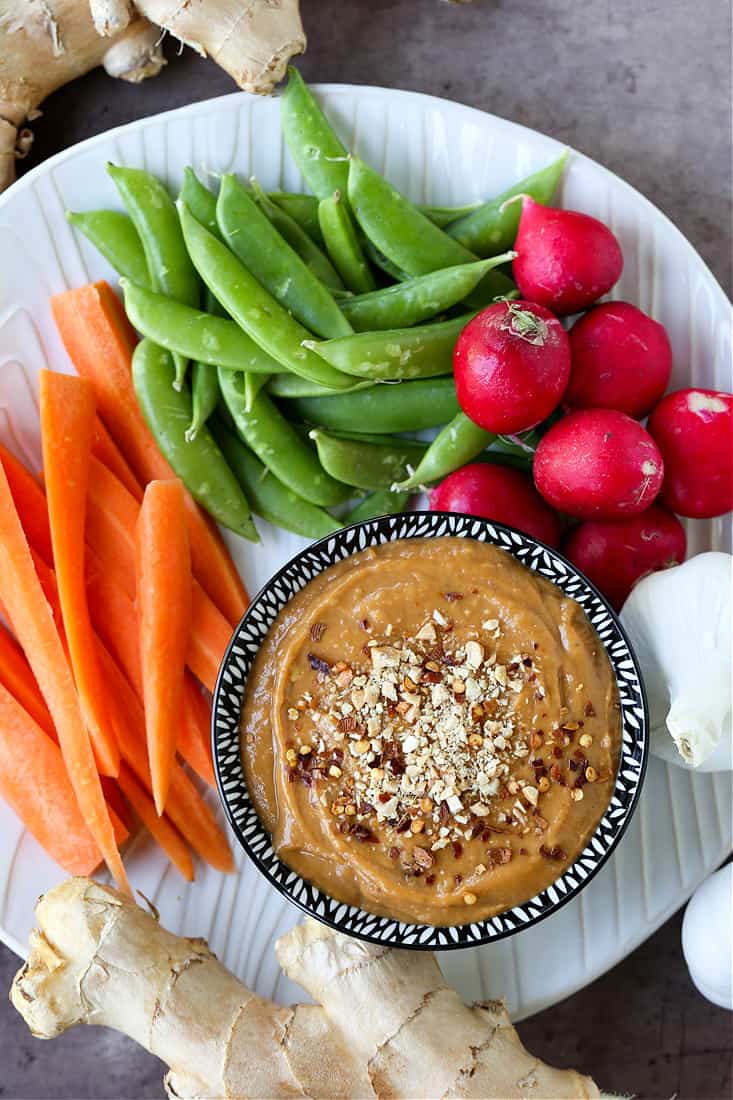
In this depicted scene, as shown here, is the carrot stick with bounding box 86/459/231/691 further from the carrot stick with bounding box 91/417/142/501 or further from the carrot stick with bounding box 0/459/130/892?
the carrot stick with bounding box 0/459/130/892

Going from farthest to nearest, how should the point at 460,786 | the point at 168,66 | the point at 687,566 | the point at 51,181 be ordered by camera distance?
the point at 168,66, the point at 51,181, the point at 687,566, the point at 460,786

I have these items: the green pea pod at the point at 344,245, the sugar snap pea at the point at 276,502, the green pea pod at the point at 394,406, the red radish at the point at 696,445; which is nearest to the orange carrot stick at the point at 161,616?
the sugar snap pea at the point at 276,502

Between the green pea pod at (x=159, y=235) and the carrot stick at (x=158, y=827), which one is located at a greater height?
the green pea pod at (x=159, y=235)

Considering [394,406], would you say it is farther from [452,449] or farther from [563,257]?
[563,257]

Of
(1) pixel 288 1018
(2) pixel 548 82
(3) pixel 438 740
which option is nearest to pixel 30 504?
(3) pixel 438 740

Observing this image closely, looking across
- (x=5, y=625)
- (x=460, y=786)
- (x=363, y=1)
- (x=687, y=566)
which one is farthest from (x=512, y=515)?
(x=363, y=1)

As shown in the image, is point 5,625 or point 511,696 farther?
point 5,625

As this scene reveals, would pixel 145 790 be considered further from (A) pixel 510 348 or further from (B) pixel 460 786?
(A) pixel 510 348

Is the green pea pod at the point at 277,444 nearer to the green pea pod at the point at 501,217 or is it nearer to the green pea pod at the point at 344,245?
the green pea pod at the point at 344,245
